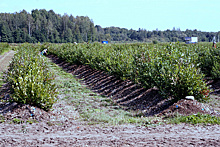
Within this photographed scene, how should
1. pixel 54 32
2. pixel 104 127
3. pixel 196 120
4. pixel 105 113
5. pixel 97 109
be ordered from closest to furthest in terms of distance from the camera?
pixel 104 127 → pixel 196 120 → pixel 105 113 → pixel 97 109 → pixel 54 32

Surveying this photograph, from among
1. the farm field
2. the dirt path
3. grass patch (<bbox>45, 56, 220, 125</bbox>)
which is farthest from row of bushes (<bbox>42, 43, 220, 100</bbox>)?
the dirt path

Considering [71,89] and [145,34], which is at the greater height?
[145,34]

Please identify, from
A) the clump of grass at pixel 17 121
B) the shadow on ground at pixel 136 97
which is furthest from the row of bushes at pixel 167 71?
the clump of grass at pixel 17 121

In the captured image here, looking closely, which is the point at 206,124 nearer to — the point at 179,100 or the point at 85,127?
the point at 179,100

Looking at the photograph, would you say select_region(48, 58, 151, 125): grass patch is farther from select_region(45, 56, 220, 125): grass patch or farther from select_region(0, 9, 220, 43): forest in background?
select_region(0, 9, 220, 43): forest in background

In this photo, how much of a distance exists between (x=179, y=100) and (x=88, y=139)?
339cm

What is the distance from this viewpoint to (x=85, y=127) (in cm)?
525

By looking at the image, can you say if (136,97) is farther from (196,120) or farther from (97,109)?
(196,120)

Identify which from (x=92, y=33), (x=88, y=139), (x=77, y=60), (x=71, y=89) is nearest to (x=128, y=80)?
(x=71, y=89)

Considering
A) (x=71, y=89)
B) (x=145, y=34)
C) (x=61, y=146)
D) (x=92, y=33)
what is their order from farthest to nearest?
(x=92, y=33), (x=145, y=34), (x=71, y=89), (x=61, y=146)

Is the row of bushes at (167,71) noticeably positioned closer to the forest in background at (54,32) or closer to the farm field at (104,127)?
the farm field at (104,127)

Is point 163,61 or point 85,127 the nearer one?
point 85,127

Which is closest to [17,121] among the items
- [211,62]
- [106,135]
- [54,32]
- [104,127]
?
[104,127]

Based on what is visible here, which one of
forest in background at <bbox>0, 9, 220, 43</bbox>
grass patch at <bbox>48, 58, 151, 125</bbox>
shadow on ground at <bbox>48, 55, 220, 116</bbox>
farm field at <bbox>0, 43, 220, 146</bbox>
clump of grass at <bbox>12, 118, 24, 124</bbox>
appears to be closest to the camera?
farm field at <bbox>0, 43, 220, 146</bbox>
